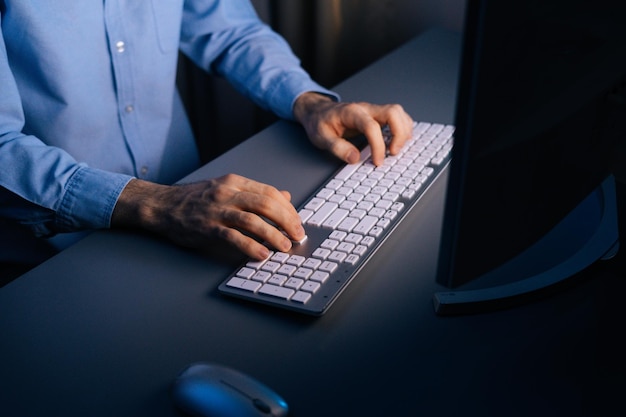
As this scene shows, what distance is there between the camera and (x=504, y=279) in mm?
672

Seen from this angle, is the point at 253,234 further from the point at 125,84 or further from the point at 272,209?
the point at 125,84

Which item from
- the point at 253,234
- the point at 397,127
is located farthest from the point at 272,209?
the point at 397,127

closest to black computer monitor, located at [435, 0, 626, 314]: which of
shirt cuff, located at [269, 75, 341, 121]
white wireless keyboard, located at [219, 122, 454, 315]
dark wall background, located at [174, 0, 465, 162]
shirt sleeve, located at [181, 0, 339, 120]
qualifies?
white wireless keyboard, located at [219, 122, 454, 315]

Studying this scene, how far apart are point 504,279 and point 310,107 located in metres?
0.51

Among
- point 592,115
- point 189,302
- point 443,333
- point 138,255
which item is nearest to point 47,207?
point 138,255

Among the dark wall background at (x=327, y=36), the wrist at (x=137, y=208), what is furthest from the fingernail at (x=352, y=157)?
the dark wall background at (x=327, y=36)

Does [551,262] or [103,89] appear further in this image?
[103,89]

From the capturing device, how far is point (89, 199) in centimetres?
80

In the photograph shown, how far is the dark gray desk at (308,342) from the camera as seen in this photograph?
0.52 meters

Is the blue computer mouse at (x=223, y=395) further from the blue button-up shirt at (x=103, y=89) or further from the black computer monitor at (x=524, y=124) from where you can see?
the blue button-up shirt at (x=103, y=89)

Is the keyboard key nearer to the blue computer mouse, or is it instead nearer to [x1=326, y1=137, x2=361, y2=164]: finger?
the blue computer mouse

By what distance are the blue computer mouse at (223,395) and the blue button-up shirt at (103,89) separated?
350 mm

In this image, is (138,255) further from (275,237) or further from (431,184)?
(431,184)

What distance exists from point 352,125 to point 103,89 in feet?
1.50
